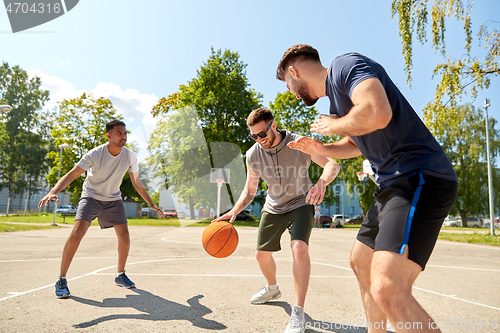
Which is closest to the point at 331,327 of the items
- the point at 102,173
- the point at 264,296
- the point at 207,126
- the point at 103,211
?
the point at 264,296

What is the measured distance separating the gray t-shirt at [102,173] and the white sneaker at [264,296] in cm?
257

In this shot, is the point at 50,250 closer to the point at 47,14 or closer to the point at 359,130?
the point at 47,14

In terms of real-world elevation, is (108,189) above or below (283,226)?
above

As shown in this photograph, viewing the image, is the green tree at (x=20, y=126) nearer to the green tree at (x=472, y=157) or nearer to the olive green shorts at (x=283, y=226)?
the olive green shorts at (x=283, y=226)

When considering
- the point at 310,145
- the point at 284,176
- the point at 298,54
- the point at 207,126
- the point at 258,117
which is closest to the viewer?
the point at 298,54

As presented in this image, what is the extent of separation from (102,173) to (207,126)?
89.1 ft

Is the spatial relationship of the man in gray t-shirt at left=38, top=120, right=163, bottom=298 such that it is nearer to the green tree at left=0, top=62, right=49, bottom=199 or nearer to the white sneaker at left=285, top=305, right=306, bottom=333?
the white sneaker at left=285, top=305, right=306, bottom=333

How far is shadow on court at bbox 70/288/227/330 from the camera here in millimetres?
3232

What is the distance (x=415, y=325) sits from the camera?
1.57m

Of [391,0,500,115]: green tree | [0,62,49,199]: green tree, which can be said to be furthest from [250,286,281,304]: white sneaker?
[0,62,49,199]: green tree

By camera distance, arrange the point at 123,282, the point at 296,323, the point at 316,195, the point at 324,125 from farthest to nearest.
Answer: the point at 123,282 → the point at 316,195 → the point at 296,323 → the point at 324,125

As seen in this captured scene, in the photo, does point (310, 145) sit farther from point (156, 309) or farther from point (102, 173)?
point (102, 173)

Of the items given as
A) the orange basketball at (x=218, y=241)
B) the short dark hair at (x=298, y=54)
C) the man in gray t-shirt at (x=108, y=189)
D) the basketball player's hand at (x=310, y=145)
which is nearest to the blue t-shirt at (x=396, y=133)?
the short dark hair at (x=298, y=54)

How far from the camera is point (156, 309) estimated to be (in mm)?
3664
